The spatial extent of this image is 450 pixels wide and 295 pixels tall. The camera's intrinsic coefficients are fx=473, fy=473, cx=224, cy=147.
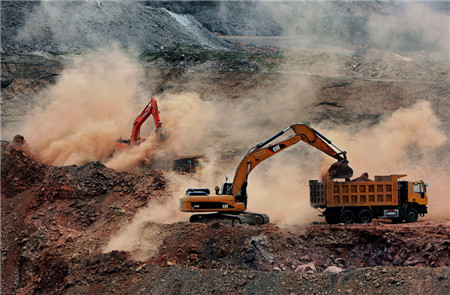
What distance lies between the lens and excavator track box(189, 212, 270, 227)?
1514 centimetres

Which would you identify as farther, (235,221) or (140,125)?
(140,125)

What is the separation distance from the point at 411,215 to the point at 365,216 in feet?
6.17

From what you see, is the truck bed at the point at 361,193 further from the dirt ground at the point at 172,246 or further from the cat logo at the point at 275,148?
the cat logo at the point at 275,148

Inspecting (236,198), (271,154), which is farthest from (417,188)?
(236,198)

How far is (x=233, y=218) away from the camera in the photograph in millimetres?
15203

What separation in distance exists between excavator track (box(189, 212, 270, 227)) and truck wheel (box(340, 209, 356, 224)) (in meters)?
3.15

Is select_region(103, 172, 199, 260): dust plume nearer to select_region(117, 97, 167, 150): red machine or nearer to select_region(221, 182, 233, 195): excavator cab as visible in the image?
select_region(221, 182, 233, 195): excavator cab

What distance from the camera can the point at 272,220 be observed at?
18109mm

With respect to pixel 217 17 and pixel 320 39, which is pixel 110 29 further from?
pixel 320 39

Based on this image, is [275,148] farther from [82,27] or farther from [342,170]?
[82,27]

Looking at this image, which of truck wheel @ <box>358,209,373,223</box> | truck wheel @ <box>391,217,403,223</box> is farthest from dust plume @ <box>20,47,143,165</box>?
truck wheel @ <box>391,217,403,223</box>

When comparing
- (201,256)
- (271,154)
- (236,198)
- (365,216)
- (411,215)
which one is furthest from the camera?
(411,215)

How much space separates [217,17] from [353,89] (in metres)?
41.9

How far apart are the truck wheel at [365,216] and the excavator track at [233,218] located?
3723 millimetres
